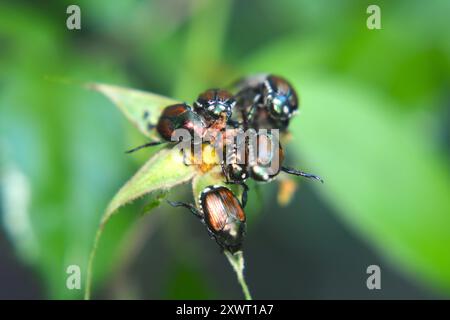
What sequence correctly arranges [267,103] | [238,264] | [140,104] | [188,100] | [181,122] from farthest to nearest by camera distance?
[188,100]
[267,103]
[140,104]
[181,122]
[238,264]

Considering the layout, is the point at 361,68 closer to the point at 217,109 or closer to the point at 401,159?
the point at 401,159

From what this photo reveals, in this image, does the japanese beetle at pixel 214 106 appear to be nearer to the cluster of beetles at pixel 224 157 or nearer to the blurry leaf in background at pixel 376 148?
the cluster of beetles at pixel 224 157

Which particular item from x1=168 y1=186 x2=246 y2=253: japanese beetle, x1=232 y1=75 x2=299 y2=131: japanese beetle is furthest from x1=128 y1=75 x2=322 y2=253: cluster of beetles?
→ x1=232 y1=75 x2=299 y2=131: japanese beetle

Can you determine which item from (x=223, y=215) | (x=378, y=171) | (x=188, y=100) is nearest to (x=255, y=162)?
(x=223, y=215)

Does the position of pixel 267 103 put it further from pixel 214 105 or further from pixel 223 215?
pixel 223 215

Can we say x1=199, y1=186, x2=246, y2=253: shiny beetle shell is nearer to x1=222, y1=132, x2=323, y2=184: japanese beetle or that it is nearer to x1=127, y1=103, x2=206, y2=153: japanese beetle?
x1=222, y1=132, x2=323, y2=184: japanese beetle
